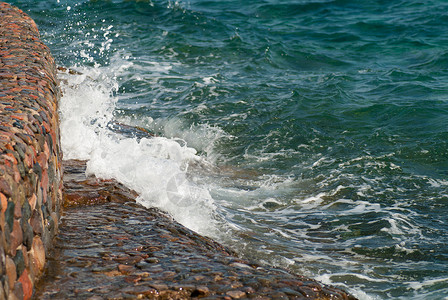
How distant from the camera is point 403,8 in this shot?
54.9ft

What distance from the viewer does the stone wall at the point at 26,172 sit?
274cm

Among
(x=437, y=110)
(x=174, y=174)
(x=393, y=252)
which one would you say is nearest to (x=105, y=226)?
(x=174, y=174)

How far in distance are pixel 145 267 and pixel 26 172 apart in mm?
960

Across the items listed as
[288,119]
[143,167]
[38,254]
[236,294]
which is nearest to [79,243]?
[38,254]

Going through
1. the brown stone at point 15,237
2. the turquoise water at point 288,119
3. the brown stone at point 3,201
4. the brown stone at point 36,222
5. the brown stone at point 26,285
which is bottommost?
the turquoise water at point 288,119

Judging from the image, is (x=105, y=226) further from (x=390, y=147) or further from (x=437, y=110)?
(x=437, y=110)

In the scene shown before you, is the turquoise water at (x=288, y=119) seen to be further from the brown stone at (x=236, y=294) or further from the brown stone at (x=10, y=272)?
the brown stone at (x=10, y=272)

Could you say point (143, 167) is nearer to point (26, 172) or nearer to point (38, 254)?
point (38, 254)

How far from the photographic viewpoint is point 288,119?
31.4 ft

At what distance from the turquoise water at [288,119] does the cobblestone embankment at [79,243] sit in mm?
931

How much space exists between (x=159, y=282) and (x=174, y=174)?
8.22 ft

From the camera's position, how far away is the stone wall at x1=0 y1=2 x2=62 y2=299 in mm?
2738

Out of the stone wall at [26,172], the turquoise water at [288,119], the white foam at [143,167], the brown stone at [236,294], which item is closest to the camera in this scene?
the stone wall at [26,172]

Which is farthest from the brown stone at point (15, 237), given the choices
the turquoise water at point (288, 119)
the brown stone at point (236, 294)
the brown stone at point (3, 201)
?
the turquoise water at point (288, 119)
